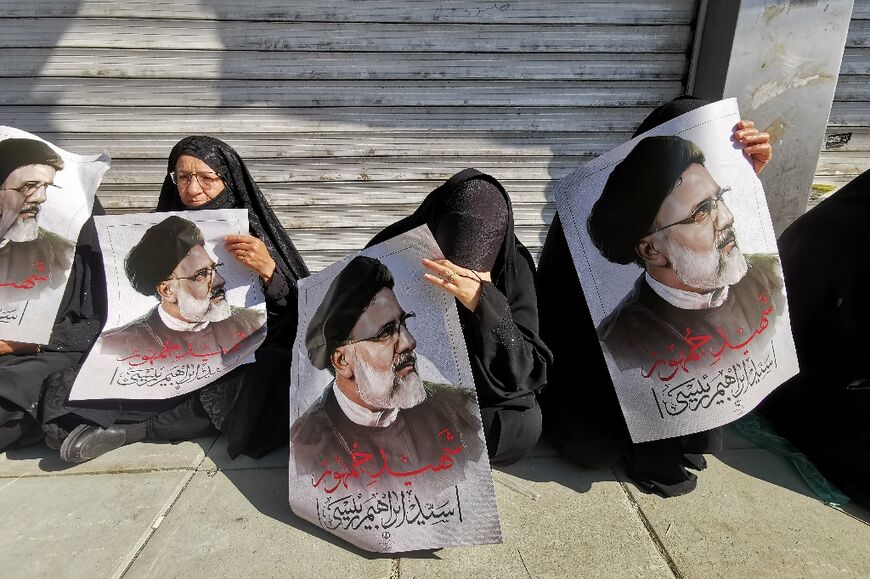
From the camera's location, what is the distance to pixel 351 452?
1.61 m

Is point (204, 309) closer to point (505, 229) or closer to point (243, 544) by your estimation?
point (243, 544)

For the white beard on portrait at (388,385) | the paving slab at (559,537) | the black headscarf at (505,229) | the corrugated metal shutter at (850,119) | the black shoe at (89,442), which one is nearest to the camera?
the paving slab at (559,537)

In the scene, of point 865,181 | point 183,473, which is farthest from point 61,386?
point 865,181

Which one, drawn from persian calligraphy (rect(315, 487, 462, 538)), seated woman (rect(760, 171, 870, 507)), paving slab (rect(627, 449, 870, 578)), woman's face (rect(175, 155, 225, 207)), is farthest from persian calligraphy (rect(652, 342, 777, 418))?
woman's face (rect(175, 155, 225, 207))

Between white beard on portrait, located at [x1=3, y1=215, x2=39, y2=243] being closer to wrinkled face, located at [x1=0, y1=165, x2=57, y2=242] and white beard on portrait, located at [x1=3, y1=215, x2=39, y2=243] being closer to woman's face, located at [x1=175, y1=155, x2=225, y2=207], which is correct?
wrinkled face, located at [x1=0, y1=165, x2=57, y2=242]

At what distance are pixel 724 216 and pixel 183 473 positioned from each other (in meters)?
2.04

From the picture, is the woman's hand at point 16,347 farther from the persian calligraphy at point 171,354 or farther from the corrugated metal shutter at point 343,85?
the corrugated metal shutter at point 343,85

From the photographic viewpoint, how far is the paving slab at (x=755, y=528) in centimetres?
149

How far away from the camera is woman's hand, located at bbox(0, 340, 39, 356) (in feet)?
6.91

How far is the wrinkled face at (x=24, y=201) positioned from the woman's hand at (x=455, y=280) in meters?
1.75

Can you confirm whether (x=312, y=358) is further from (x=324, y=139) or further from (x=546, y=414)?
(x=324, y=139)

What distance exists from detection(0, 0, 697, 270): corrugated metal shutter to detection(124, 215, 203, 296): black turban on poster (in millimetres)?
1289

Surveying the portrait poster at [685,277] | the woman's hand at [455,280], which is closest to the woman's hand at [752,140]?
the portrait poster at [685,277]

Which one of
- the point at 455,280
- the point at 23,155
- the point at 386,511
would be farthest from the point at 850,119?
the point at 23,155
